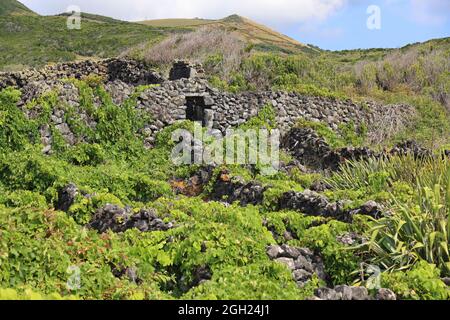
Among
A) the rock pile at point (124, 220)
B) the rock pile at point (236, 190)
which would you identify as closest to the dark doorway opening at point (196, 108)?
the rock pile at point (236, 190)

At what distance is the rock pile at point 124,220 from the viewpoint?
753 centimetres

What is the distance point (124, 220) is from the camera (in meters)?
7.88

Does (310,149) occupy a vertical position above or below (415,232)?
above

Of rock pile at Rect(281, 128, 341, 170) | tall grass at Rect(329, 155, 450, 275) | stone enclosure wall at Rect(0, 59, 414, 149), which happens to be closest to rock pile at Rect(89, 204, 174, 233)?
tall grass at Rect(329, 155, 450, 275)

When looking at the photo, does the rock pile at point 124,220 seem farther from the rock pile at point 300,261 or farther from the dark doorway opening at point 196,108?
the dark doorway opening at point 196,108

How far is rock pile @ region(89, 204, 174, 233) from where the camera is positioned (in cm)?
753

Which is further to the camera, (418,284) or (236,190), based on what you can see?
(236,190)

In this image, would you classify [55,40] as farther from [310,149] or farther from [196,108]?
[310,149]

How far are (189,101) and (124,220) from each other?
936 cm

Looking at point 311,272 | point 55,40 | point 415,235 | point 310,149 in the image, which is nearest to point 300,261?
point 311,272

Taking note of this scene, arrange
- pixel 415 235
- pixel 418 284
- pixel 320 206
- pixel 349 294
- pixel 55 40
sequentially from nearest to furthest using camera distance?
pixel 349 294 → pixel 418 284 → pixel 415 235 → pixel 320 206 → pixel 55 40

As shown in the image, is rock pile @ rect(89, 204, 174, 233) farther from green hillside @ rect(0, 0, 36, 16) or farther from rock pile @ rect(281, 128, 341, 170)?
green hillside @ rect(0, 0, 36, 16)

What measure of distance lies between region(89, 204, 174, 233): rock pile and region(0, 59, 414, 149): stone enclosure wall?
473cm
